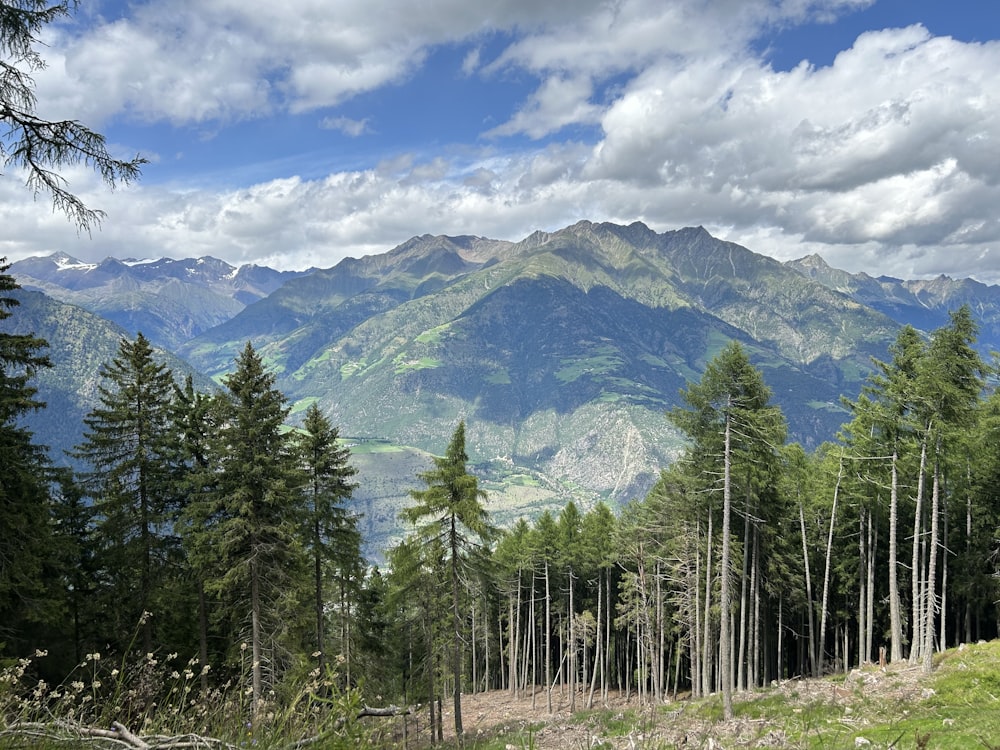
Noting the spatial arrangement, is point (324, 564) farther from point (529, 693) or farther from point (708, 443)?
point (529, 693)

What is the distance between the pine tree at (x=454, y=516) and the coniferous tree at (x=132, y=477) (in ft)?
28.8

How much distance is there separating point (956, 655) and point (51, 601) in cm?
2852

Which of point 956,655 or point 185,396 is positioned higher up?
point 185,396

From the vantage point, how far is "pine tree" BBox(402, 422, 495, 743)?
2350 centimetres

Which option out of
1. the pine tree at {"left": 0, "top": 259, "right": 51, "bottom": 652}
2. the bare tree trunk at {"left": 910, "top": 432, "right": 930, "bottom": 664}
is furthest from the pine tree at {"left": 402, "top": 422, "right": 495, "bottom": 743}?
the bare tree trunk at {"left": 910, "top": 432, "right": 930, "bottom": 664}

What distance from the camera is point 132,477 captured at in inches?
810

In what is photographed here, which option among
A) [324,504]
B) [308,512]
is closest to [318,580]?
[308,512]

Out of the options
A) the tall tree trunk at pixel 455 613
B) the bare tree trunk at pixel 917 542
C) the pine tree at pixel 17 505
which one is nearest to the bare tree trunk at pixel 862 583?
the bare tree trunk at pixel 917 542

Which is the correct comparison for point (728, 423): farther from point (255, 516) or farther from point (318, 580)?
point (318, 580)

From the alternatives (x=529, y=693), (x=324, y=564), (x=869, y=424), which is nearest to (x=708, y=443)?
(x=869, y=424)

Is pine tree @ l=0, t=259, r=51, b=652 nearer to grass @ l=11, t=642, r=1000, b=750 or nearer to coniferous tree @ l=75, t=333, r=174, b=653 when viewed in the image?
grass @ l=11, t=642, r=1000, b=750

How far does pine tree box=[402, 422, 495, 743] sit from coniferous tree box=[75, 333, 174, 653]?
8792 millimetres

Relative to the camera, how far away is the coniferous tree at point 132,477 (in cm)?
2008

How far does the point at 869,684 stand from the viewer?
1948 cm
